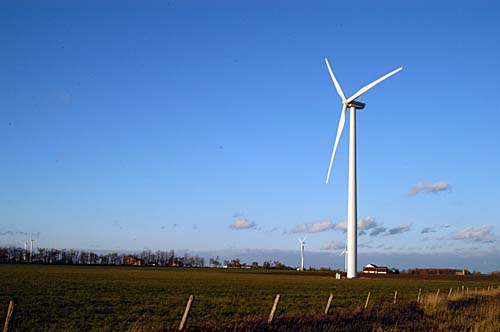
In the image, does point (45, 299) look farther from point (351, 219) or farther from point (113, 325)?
point (351, 219)

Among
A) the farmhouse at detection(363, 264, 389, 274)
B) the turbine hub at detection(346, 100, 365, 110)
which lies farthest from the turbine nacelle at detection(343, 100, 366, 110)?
the farmhouse at detection(363, 264, 389, 274)

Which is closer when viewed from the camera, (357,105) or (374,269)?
(357,105)

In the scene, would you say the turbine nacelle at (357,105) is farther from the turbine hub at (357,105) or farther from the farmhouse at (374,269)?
the farmhouse at (374,269)

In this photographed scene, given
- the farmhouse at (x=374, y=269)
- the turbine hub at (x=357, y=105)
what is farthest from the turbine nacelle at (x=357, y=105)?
the farmhouse at (x=374, y=269)

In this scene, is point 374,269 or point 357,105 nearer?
point 357,105

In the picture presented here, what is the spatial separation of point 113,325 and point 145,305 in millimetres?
10006

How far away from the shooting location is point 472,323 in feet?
71.4

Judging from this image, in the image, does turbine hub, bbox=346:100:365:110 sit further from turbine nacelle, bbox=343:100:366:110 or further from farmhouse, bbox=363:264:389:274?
farmhouse, bbox=363:264:389:274

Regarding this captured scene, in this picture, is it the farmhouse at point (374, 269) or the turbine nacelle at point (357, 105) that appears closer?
the turbine nacelle at point (357, 105)

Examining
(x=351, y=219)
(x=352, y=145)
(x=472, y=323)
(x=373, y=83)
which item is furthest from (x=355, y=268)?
(x=472, y=323)

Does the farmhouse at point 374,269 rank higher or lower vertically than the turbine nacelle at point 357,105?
lower

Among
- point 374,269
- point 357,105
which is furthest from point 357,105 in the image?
point 374,269

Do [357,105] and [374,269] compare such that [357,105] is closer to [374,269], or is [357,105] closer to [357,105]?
[357,105]

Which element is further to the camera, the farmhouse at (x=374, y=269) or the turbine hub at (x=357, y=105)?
the farmhouse at (x=374, y=269)
